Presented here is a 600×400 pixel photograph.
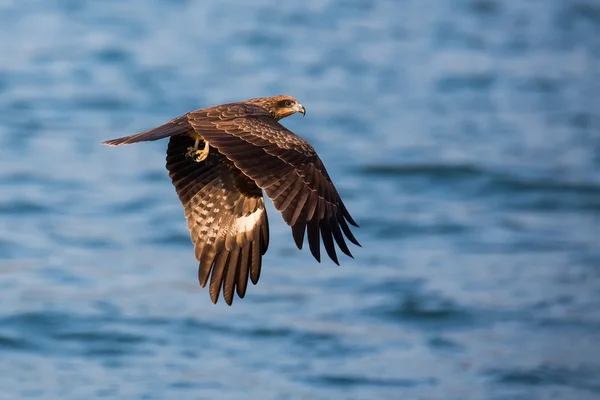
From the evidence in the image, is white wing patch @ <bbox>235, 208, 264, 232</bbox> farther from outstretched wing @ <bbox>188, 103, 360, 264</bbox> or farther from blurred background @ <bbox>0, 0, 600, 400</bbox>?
blurred background @ <bbox>0, 0, 600, 400</bbox>

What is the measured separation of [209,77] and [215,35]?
6.25 ft

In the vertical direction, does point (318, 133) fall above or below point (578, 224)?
above

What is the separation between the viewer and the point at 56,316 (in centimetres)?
Result: 1473

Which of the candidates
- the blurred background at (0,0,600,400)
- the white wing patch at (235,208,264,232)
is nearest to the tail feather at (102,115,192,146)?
the white wing patch at (235,208,264,232)

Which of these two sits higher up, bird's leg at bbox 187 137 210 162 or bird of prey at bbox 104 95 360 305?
bird's leg at bbox 187 137 210 162

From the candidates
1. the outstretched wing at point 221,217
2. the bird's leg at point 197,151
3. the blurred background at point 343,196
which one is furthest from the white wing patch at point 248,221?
the blurred background at point 343,196

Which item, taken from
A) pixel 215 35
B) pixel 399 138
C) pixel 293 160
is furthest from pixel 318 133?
pixel 293 160

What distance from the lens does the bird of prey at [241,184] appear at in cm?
818

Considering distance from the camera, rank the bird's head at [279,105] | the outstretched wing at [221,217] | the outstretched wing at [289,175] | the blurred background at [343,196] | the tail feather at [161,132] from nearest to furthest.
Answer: the outstretched wing at [289,175] → the tail feather at [161,132] → the outstretched wing at [221,217] → the bird's head at [279,105] → the blurred background at [343,196]

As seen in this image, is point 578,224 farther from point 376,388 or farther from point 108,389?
point 108,389

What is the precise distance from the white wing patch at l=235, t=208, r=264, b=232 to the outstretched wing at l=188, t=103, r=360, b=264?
82 cm

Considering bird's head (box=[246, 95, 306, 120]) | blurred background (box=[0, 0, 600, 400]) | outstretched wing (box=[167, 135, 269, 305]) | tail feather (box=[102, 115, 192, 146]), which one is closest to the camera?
tail feather (box=[102, 115, 192, 146])

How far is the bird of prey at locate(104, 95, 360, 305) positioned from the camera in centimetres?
818

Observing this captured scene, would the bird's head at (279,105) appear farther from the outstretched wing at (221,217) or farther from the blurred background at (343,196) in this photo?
the blurred background at (343,196)
